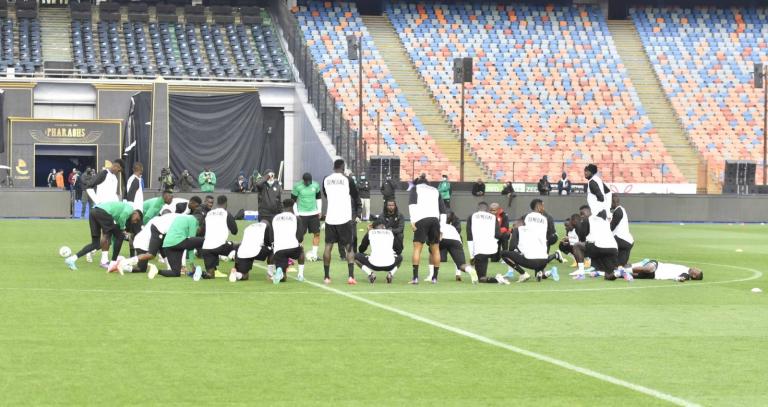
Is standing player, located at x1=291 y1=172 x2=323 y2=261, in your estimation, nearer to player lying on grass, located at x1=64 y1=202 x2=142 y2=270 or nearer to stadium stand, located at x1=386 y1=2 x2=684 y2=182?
player lying on grass, located at x1=64 y1=202 x2=142 y2=270

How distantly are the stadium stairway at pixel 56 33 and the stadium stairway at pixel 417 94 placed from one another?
1531 centimetres

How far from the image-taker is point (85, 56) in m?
64.5

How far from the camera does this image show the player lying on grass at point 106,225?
24.5 meters

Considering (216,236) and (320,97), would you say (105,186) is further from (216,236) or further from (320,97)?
(320,97)

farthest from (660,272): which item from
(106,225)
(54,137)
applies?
(54,137)

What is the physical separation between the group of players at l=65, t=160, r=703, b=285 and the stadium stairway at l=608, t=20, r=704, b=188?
39985 mm

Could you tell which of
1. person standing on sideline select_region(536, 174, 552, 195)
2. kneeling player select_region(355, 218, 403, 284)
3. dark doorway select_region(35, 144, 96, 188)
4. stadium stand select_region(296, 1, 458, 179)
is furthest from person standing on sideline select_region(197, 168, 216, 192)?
kneeling player select_region(355, 218, 403, 284)

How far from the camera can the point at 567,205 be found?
56.4 m

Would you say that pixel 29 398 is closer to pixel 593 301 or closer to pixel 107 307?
pixel 107 307

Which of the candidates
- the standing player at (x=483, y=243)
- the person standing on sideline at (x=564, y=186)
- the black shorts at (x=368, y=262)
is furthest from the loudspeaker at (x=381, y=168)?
the black shorts at (x=368, y=262)

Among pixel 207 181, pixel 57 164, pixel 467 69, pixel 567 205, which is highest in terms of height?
pixel 467 69

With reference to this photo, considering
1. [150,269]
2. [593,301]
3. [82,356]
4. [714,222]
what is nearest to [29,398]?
[82,356]

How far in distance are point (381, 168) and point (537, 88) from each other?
1573cm

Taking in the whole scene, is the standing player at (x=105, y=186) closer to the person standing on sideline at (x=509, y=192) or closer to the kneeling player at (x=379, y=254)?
the kneeling player at (x=379, y=254)
